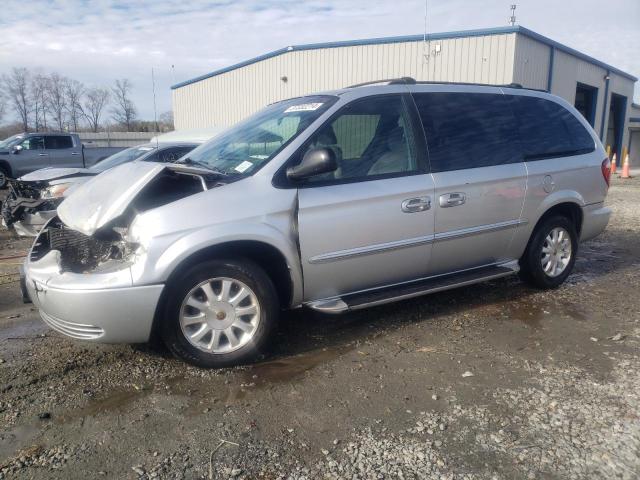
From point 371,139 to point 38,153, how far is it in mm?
16564

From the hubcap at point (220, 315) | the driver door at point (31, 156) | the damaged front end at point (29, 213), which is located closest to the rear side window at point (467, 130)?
the hubcap at point (220, 315)

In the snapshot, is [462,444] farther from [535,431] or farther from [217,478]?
[217,478]

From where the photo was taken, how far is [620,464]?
243cm

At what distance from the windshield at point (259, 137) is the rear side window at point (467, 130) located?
2.88 feet

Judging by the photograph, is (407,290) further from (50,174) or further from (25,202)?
(50,174)

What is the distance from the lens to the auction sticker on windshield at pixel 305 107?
392 centimetres

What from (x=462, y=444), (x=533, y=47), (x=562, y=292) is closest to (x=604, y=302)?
(x=562, y=292)

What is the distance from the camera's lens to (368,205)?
372 centimetres

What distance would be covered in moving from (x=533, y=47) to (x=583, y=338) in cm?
Answer: 1476

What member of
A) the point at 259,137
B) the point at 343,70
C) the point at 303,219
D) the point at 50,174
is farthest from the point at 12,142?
the point at 303,219

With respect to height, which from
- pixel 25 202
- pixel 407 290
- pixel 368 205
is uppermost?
pixel 368 205

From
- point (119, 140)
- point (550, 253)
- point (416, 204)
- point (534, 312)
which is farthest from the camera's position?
A: point (119, 140)

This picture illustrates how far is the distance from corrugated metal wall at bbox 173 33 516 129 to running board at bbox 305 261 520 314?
1255cm

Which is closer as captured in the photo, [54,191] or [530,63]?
[54,191]
